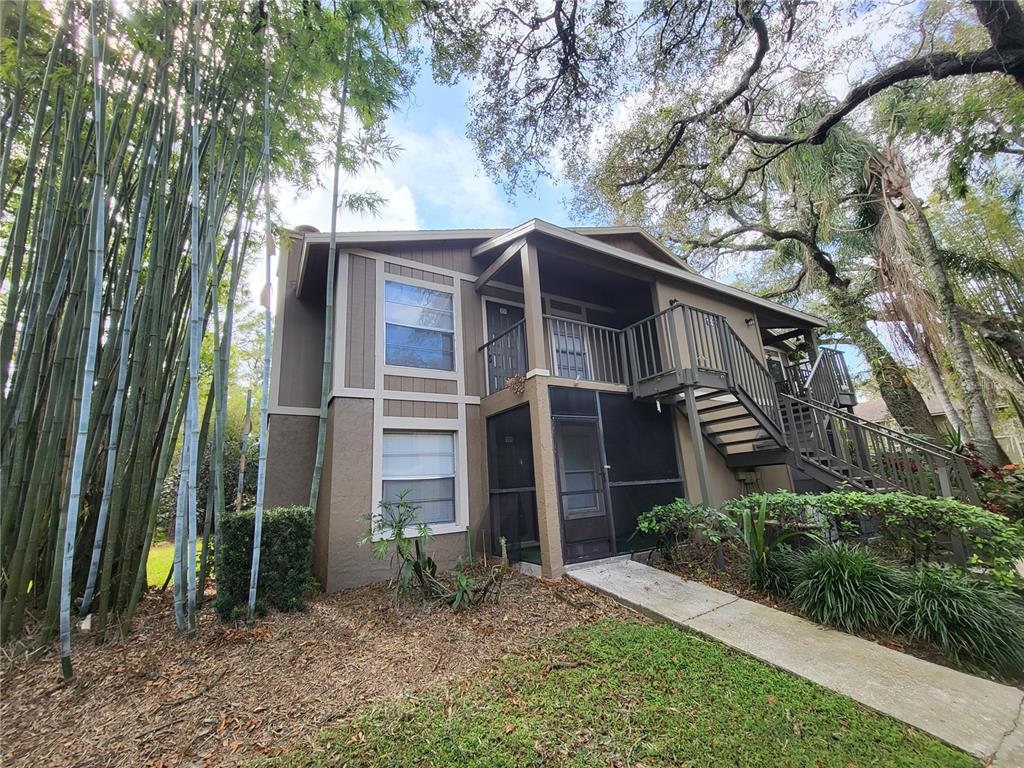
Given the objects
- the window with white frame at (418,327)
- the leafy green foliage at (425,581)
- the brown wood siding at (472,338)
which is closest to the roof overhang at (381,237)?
the window with white frame at (418,327)

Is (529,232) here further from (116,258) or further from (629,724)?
(629,724)

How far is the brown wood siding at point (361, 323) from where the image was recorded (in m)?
5.84

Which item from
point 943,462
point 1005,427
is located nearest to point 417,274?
point 943,462

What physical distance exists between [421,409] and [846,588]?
533cm

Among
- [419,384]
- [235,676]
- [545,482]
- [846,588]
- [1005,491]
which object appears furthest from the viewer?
[1005,491]

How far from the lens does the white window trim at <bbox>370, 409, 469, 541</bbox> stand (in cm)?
561

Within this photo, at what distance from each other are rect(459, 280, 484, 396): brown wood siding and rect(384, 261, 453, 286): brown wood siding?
0.29 m

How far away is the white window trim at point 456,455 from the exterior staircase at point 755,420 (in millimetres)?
2910

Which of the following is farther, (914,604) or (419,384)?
(419,384)

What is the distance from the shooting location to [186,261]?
370cm

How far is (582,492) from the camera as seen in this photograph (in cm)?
595

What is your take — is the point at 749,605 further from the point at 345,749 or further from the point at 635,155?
the point at 635,155

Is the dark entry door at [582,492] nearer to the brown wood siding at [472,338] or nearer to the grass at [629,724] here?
the brown wood siding at [472,338]

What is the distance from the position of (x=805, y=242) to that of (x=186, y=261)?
14.2 metres
